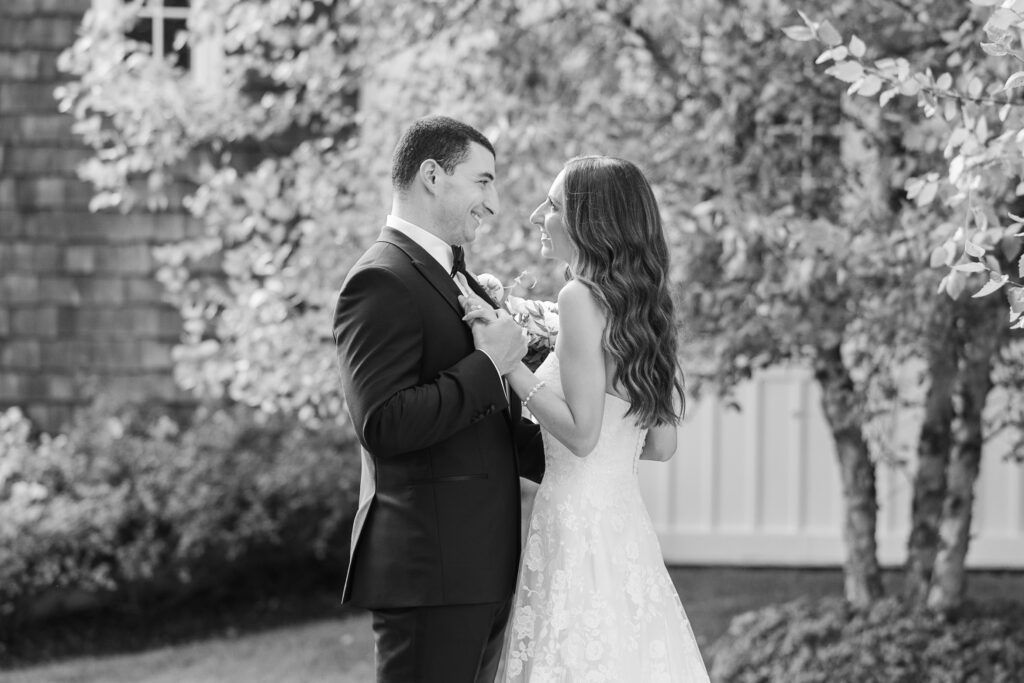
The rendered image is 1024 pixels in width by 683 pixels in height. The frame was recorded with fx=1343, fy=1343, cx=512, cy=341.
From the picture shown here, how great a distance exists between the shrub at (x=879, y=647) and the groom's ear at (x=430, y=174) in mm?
3101

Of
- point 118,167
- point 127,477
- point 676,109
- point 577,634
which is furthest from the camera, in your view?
point 127,477

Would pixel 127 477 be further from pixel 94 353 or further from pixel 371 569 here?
pixel 371 569

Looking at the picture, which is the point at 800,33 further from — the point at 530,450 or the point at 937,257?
the point at 530,450

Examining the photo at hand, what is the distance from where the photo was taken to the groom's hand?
3.00m

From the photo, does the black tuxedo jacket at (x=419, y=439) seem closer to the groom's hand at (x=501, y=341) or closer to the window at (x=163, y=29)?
A: the groom's hand at (x=501, y=341)

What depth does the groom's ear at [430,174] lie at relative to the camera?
3.08 metres

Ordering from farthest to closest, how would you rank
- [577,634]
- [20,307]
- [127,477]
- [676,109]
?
→ 1. [20,307]
2. [127,477]
3. [676,109]
4. [577,634]

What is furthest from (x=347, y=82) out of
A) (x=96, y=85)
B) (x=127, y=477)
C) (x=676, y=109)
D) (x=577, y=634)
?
(x=577, y=634)

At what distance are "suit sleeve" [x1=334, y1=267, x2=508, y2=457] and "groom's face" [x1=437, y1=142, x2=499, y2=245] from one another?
0.87ft

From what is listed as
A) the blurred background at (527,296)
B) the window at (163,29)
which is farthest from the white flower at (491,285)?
the window at (163,29)

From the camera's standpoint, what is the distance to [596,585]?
11.0ft

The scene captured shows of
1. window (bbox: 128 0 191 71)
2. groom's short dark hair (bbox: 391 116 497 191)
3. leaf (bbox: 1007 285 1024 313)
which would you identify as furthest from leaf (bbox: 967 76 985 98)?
window (bbox: 128 0 191 71)

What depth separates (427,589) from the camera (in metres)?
2.94

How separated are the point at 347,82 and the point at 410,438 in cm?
336
